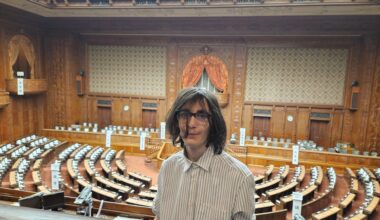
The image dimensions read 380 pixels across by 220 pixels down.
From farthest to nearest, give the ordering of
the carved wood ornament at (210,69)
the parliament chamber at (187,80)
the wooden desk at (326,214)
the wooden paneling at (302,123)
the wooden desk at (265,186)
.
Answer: the carved wood ornament at (210,69), the wooden paneling at (302,123), the parliament chamber at (187,80), the wooden desk at (265,186), the wooden desk at (326,214)

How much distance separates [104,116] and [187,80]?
14.0 ft

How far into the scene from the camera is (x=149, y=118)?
460 inches

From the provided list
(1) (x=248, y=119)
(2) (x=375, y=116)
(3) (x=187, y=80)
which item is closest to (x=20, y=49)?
(3) (x=187, y=80)

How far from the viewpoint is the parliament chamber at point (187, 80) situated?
8.47 m

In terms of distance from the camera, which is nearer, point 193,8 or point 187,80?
point 193,8

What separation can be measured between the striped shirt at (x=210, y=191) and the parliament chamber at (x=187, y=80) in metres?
6.32

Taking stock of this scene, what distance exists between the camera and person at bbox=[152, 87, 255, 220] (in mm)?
1019

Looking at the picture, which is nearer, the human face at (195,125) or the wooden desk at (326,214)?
the human face at (195,125)

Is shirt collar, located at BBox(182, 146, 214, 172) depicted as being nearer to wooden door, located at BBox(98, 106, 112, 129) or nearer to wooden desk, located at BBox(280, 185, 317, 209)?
wooden desk, located at BBox(280, 185, 317, 209)

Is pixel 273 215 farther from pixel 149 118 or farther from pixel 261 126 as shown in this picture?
pixel 149 118

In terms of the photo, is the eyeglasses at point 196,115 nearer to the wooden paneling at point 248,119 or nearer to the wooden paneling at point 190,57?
the wooden paneling at point 190,57

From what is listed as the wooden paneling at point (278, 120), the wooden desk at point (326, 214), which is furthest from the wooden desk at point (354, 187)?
the wooden paneling at point (278, 120)

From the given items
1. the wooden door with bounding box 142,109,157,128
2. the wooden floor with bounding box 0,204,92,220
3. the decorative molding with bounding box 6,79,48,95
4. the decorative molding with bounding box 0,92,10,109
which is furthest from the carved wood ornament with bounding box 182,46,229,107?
the wooden floor with bounding box 0,204,92,220

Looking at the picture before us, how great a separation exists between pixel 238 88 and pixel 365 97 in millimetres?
4596
